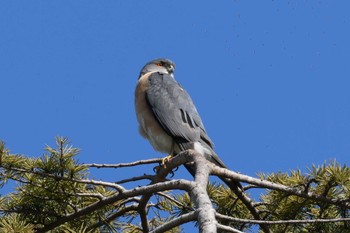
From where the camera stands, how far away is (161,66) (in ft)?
24.9

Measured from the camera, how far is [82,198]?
4434 millimetres

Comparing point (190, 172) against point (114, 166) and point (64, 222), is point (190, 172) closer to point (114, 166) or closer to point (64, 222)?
point (114, 166)

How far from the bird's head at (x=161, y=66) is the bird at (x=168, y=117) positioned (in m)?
0.61

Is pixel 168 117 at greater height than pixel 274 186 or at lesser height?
greater

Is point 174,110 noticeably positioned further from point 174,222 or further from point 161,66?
point 174,222

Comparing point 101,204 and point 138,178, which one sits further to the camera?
point 138,178

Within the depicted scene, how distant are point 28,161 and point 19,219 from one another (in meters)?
0.34

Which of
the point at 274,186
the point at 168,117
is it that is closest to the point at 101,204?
the point at 274,186

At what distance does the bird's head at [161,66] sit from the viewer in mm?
7551

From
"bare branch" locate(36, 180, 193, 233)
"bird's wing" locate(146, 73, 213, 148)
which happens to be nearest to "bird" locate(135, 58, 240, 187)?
"bird's wing" locate(146, 73, 213, 148)

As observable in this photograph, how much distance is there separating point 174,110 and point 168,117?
0.39ft

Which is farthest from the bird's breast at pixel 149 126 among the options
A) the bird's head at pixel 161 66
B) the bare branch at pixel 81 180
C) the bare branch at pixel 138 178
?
the bare branch at pixel 81 180

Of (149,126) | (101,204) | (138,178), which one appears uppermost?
(149,126)

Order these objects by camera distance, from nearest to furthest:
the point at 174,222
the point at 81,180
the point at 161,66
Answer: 1. the point at 174,222
2. the point at 81,180
3. the point at 161,66
